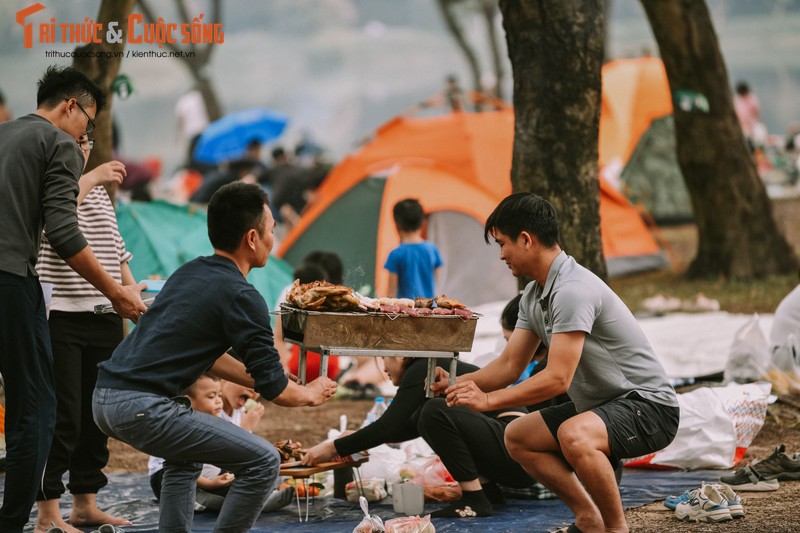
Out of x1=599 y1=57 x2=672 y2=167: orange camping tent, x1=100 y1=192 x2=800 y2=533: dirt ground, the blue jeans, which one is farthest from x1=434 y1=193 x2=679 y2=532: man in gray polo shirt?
x1=599 y1=57 x2=672 y2=167: orange camping tent

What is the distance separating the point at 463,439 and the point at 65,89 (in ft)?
7.41

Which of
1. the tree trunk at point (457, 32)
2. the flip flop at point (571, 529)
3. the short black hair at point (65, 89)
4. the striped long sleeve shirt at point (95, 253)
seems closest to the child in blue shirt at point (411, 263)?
the striped long sleeve shirt at point (95, 253)

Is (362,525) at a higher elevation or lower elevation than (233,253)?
lower

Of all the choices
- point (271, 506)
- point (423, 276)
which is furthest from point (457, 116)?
point (271, 506)

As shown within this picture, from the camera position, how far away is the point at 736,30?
34.4 metres

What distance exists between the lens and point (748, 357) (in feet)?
23.5

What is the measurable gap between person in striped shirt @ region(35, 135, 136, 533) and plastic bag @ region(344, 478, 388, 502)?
3.55 feet

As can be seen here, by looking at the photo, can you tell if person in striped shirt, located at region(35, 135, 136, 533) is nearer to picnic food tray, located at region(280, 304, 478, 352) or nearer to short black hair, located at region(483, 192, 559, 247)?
picnic food tray, located at region(280, 304, 478, 352)

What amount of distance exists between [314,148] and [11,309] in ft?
59.1

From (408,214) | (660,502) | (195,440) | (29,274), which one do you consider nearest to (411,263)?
(408,214)

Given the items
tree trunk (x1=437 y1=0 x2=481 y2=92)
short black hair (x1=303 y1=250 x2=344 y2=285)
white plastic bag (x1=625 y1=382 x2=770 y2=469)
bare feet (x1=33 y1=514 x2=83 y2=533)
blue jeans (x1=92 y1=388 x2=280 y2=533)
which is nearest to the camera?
blue jeans (x1=92 y1=388 x2=280 y2=533)

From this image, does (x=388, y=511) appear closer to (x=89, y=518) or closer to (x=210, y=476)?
(x=210, y=476)

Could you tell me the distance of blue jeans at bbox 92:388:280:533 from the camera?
12.4 ft

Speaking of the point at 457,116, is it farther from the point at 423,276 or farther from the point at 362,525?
the point at 362,525
